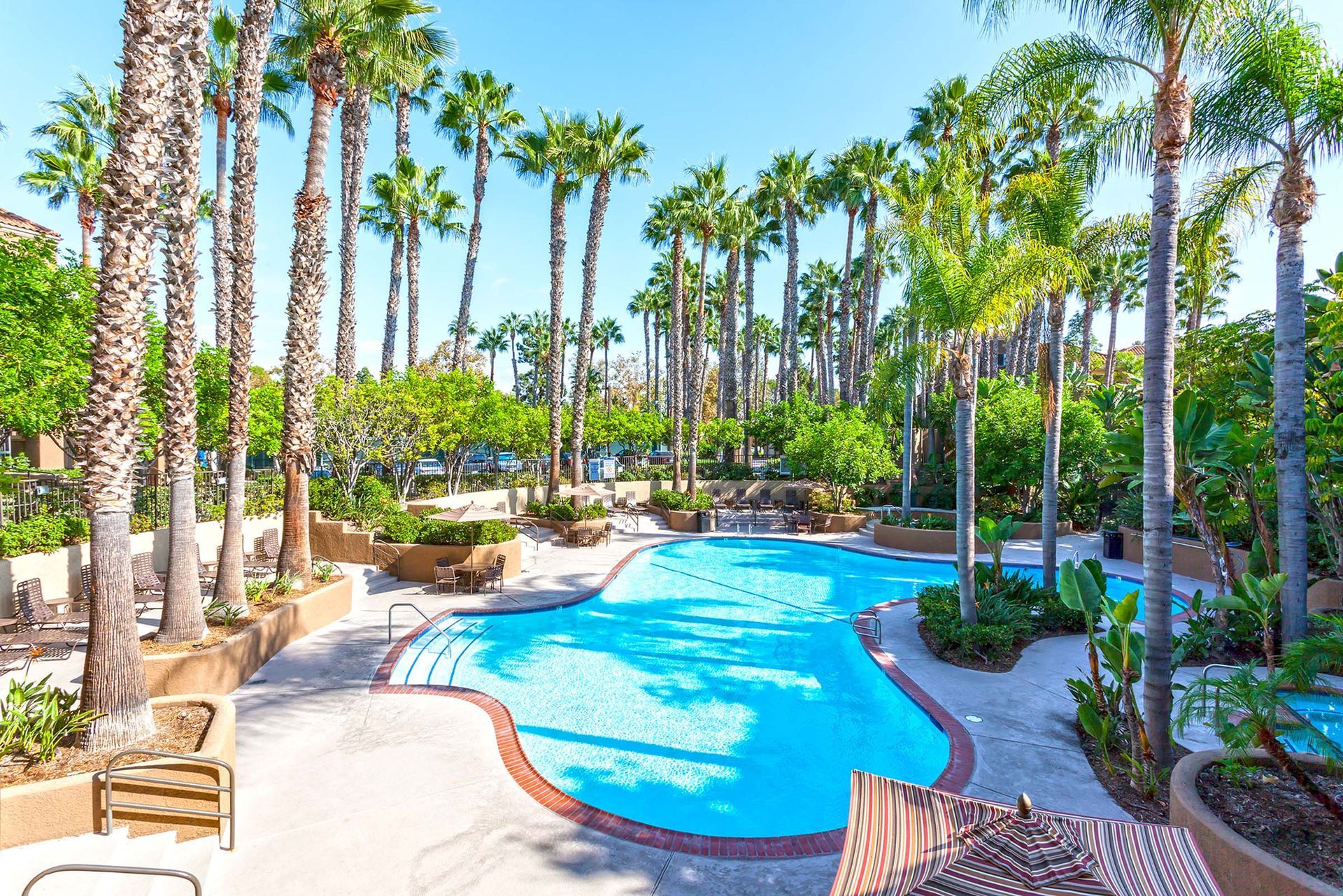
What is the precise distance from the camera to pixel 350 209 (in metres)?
22.4

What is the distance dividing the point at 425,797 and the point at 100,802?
8.19 ft

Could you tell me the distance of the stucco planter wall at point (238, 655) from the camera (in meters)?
7.87

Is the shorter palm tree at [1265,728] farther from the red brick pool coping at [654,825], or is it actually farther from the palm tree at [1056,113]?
the palm tree at [1056,113]

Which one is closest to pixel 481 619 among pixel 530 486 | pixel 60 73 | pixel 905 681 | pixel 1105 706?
pixel 905 681

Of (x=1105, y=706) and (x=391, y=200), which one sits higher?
(x=391, y=200)

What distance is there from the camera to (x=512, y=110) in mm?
27500

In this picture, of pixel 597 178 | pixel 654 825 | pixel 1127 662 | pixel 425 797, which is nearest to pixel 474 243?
pixel 597 178

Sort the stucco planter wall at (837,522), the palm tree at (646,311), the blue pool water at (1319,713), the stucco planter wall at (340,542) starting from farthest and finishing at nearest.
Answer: the palm tree at (646,311) < the stucco planter wall at (837,522) < the stucco planter wall at (340,542) < the blue pool water at (1319,713)

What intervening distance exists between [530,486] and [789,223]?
2049cm

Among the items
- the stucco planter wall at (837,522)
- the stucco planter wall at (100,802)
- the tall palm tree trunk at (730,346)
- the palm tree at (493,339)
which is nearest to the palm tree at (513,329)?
the palm tree at (493,339)

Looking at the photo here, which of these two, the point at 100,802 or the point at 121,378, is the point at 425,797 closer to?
the point at 100,802

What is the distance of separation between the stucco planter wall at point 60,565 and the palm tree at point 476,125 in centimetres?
1456

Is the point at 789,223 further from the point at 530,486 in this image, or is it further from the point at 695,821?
the point at 695,821

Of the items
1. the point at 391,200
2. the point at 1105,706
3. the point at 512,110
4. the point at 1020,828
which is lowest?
the point at 1105,706
